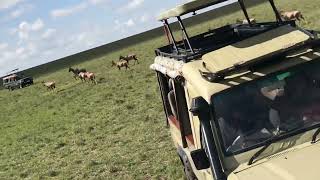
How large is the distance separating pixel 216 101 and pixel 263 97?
1.68 ft

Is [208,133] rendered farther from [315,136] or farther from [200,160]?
[315,136]

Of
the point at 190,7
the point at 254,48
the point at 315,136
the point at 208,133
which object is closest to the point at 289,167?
the point at 315,136

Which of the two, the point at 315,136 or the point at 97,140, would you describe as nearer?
the point at 315,136

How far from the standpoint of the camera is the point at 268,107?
593 cm

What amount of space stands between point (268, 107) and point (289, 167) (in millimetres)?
1041

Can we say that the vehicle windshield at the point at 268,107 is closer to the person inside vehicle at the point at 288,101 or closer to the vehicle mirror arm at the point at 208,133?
the person inside vehicle at the point at 288,101

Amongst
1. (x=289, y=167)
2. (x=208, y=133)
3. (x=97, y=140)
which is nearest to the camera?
(x=289, y=167)

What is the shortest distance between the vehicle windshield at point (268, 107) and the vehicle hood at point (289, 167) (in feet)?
1.32

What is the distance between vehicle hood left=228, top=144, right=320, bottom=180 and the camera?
4.82 meters

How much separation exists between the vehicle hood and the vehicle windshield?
1.32ft

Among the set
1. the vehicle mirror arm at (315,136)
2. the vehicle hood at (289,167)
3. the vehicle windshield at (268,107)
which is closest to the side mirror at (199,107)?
the vehicle windshield at (268,107)

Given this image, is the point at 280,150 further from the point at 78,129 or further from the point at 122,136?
the point at 78,129

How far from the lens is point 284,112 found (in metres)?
5.91

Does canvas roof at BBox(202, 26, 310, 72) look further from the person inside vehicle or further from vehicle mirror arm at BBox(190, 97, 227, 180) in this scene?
vehicle mirror arm at BBox(190, 97, 227, 180)
